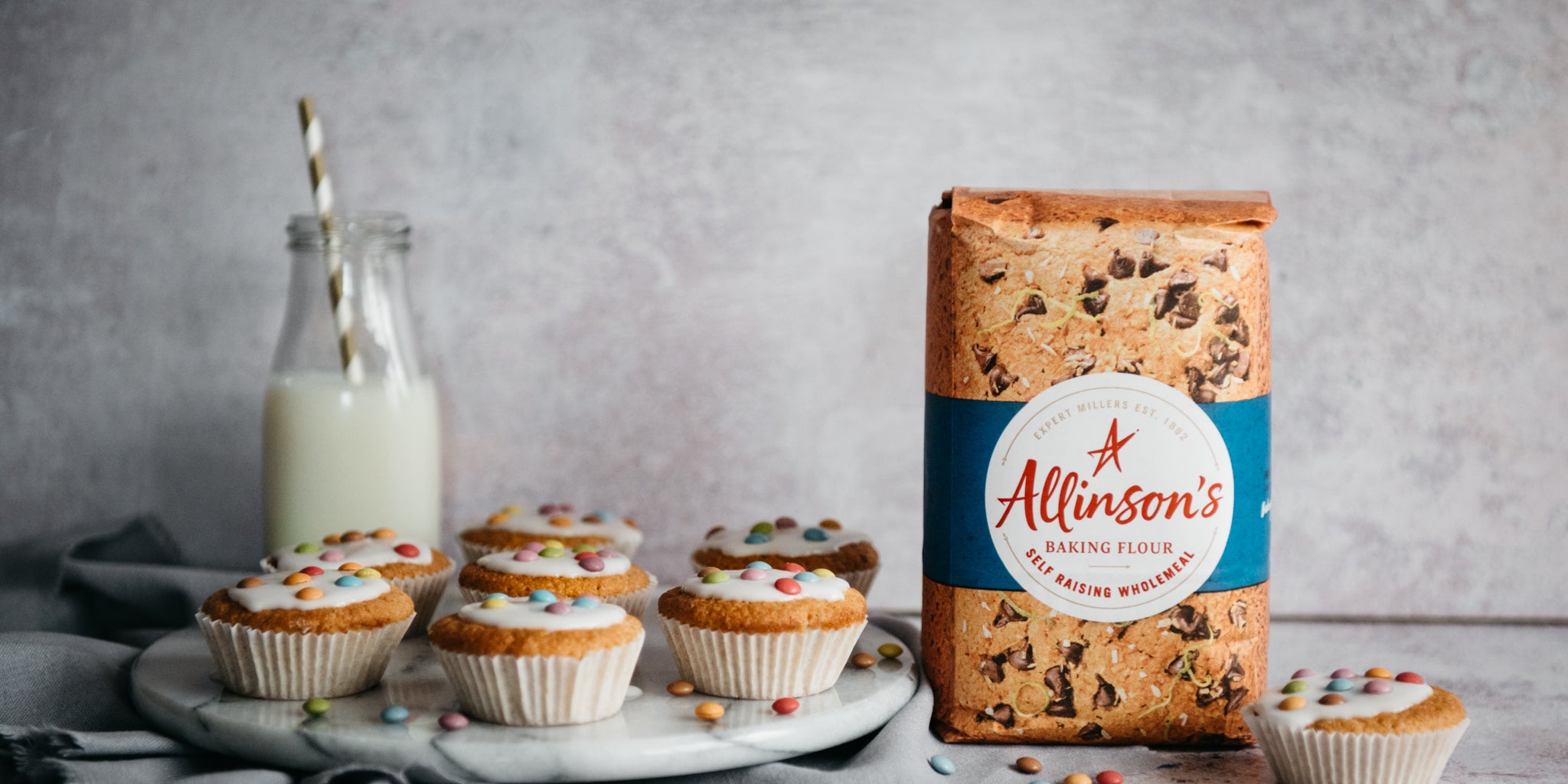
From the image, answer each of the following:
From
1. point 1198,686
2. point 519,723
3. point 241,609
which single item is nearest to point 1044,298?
point 1198,686

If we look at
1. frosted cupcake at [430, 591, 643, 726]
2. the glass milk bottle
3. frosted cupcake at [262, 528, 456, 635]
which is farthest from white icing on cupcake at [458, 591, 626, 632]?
the glass milk bottle

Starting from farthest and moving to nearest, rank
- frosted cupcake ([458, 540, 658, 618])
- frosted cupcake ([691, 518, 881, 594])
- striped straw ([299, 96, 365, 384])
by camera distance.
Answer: striped straw ([299, 96, 365, 384]), frosted cupcake ([691, 518, 881, 594]), frosted cupcake ([458, 540, 658, 618])

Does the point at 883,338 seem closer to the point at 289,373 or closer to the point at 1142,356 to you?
the point at 1142,356

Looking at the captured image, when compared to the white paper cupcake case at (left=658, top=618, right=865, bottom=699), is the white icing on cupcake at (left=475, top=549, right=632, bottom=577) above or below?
above

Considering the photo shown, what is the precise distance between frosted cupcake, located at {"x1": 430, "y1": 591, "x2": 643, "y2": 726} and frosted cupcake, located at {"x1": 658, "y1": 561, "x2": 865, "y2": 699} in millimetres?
63

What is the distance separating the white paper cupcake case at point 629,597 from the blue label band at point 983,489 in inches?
11.9

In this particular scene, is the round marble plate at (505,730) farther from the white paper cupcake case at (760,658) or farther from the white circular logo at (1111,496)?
the white circular logo at (1111,496)

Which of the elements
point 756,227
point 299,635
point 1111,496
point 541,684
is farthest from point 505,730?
point 756,227

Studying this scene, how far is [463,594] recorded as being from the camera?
1195 millimetres

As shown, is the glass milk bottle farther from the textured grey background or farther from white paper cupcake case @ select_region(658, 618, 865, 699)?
white paper cupcake case @ select_region(658, 618, 865, 699)

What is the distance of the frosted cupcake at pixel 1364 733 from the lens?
2.85ft

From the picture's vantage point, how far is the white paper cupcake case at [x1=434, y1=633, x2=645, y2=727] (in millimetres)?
910

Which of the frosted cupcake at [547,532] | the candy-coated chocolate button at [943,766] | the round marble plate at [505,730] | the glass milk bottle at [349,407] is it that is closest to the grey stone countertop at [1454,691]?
the candy-coated chocolate button at [943,766]

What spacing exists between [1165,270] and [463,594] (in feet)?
2.33
